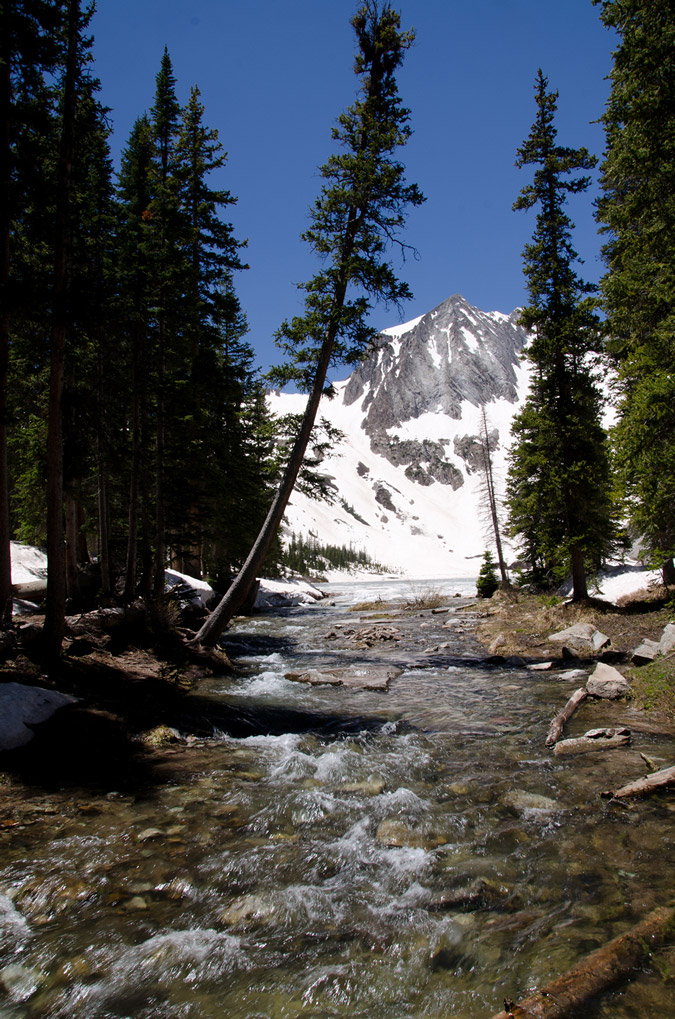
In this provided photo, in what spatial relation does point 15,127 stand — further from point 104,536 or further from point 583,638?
point 583,638

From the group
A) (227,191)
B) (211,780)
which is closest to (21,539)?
(227,191)

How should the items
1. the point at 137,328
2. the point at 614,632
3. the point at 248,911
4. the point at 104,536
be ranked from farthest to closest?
the point at 104,536 < the point at 137,328 < the point at 614,632 < the point at 248,911

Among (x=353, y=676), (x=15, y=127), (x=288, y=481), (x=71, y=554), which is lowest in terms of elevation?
(x=353, y=676)

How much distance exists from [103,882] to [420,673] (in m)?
9.77

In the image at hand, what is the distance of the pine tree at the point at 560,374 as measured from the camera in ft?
60.2

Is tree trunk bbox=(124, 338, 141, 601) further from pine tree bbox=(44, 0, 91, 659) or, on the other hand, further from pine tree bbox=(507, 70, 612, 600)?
pine tree bbox=(507, 70, 612, 600)

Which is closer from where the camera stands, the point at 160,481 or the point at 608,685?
the point at 608,685

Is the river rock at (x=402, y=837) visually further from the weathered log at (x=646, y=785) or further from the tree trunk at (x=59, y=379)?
the tree trunk at (x=59, y=379)

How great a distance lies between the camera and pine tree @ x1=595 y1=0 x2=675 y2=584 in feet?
29.5

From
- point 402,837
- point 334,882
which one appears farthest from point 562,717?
point 334,882

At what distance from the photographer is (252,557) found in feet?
40.8

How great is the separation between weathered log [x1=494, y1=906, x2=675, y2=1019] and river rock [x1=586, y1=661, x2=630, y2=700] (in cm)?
569

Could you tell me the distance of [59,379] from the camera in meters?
9.31

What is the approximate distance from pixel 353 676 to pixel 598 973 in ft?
31.3
